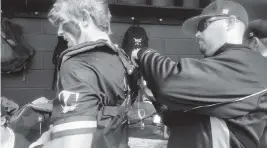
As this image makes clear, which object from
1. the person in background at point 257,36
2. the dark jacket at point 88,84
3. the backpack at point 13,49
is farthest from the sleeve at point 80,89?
the backpack at point 13,49

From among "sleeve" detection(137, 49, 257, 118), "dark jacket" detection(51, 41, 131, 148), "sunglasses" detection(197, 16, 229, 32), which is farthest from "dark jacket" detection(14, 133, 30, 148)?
"sunglasses" detection(197, 16, 229, 32)

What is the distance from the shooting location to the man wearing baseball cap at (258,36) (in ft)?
5.92

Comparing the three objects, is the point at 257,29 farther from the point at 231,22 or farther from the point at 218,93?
the point at 218,93

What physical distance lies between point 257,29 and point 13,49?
5.41 ft

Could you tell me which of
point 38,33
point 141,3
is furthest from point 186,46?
point 38,33

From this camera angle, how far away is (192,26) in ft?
5.04

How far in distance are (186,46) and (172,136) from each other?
197 cm

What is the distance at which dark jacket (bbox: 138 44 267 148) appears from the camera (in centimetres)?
115

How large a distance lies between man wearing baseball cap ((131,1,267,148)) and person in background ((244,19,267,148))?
22.5 inches

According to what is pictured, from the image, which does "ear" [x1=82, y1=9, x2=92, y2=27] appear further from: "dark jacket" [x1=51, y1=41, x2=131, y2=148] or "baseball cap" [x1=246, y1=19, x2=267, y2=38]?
"baseball cap" [x1=246, y1=19, x2=267, y2=38]

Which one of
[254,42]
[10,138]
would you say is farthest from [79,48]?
[254,42]

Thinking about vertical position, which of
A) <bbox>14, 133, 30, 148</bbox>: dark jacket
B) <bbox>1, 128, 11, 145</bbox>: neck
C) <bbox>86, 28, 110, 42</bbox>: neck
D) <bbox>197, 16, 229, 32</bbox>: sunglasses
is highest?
<bbox>197, 16, 229, 32</bbox>: sunglasses

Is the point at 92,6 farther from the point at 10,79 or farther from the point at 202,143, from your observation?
the point at 10,79

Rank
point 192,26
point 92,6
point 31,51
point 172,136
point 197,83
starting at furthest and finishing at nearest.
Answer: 1. point 31,51
2. point 192,26
3. point 92,6
4. point 172,136
5. point 197,83
